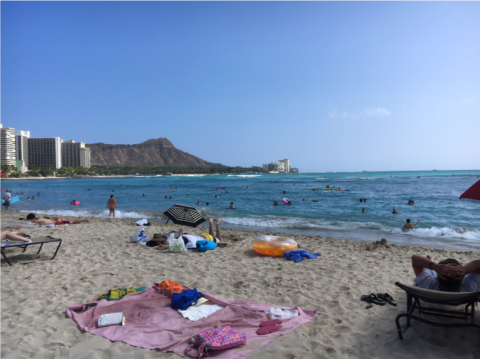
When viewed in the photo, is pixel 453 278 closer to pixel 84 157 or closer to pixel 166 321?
pixel 166 321

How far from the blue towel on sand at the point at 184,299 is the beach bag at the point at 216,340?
850 millimetres

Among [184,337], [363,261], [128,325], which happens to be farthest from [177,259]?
[363,261]

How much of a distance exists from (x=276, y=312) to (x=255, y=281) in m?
1.61

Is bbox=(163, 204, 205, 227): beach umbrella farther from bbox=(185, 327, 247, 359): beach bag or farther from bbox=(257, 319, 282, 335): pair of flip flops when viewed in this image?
bbox=(185, 327, 247, 359): beach bag

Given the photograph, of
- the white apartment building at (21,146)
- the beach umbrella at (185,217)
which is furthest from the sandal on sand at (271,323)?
the white apartment building at (21,146)

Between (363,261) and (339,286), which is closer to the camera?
(339,286)

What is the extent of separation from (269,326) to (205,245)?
4.80 m

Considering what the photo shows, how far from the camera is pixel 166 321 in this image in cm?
392

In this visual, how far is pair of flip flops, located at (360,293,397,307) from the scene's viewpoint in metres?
4.40

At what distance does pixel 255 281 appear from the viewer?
560 cm

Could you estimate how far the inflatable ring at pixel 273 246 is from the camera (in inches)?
306

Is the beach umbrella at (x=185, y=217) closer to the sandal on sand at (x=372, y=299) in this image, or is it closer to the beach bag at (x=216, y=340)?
the sandal on sand at (x=372, y=299)

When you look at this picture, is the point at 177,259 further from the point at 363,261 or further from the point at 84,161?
the point at 84,161

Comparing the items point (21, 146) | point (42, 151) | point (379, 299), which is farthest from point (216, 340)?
point (42, 151)
